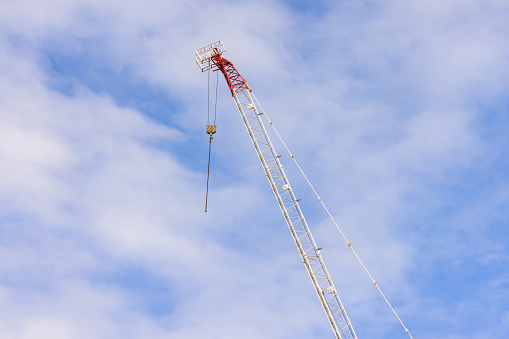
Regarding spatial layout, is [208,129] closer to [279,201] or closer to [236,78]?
[236,78]

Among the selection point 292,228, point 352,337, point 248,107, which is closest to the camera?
point 352,337

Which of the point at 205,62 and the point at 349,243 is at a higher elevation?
the point at 205,62

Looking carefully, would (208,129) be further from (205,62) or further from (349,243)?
(349,243)

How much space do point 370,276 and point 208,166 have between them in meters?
37.1

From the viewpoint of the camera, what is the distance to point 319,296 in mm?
91062

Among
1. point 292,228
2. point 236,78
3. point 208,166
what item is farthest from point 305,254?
point 236,78

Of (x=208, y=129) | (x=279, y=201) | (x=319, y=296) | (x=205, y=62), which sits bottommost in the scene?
(x=319, y=296)

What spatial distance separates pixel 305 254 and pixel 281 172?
47.7 ft

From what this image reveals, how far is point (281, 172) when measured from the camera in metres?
98.1

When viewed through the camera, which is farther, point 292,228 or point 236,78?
point 236,78

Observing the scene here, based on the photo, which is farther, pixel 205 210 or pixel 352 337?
pixel 205 210

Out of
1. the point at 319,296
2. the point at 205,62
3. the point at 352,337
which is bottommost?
the point at 352,337

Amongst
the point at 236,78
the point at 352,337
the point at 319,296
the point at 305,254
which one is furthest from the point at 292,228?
the point at 236,78

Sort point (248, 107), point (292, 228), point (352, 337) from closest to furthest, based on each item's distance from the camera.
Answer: point (352, 337) < point (292, 228) < point (248, 107)
